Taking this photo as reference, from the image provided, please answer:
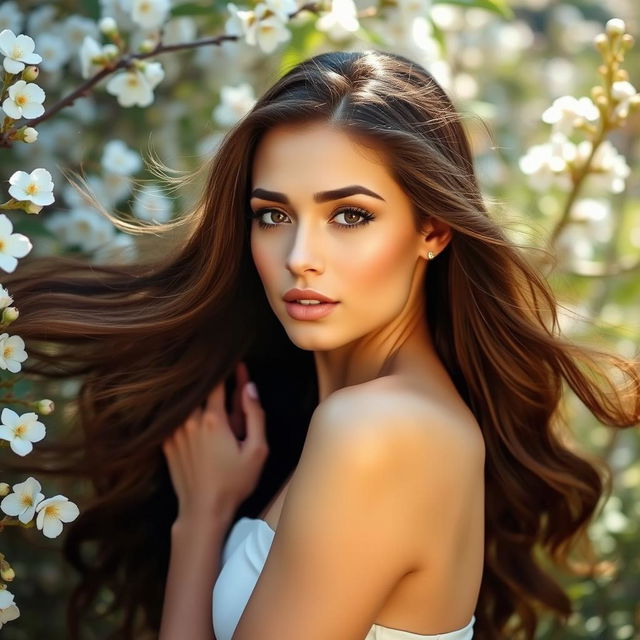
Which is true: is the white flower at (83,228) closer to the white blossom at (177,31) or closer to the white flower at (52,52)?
the white flower at (52,52)

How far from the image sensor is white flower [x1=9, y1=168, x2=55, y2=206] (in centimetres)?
173

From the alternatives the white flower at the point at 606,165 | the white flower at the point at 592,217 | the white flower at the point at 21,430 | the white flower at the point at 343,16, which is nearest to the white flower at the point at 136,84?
the white flower at the point at 343,16

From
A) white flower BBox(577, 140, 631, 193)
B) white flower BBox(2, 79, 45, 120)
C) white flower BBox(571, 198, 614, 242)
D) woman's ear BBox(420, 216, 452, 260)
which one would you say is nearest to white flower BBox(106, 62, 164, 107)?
white flower BBox(2, 79, 45, 120)

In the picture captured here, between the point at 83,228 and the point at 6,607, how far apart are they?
140 cm

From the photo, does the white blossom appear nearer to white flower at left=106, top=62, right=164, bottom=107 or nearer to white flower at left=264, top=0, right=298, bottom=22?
white flower at left=106, top=62, right=164, bottom=107

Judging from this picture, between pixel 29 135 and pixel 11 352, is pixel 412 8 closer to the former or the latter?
pixel 29 135

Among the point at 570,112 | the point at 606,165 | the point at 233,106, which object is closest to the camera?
the point at 570,112

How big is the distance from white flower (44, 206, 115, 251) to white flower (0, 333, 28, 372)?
1.12m

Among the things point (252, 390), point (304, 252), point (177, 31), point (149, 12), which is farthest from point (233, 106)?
point (304, 252)

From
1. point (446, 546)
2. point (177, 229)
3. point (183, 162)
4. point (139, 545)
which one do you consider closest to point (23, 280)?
point (177, 229)

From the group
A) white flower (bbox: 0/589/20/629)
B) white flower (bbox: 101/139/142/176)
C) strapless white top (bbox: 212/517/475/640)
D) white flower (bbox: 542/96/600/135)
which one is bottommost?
strapless white top (bbox: 212/517/475/640)

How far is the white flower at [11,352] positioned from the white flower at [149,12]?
3.40 ft

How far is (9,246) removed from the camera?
172cm

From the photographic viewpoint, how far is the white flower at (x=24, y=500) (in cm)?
174
